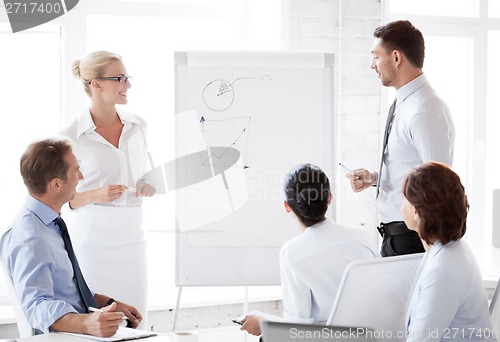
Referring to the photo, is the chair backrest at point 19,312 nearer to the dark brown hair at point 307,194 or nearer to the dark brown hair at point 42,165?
the dark brown hair at point 42,165

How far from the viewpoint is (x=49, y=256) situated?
2.15 meters

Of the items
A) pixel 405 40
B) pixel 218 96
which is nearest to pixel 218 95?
pixel 218 96

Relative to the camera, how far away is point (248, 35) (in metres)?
4.37

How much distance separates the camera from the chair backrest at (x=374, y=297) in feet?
5.95

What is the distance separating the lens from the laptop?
1.49 m

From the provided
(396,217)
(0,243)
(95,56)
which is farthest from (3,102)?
(396,217)

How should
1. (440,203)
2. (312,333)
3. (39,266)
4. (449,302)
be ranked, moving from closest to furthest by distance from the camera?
(312,333) < (449,302) < (440,203) < (39,266)

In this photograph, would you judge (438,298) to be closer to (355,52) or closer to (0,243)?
(0,243)

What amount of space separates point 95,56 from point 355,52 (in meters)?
1.72

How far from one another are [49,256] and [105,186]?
0.88m

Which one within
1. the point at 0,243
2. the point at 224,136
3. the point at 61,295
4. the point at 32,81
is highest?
the point at 32,81

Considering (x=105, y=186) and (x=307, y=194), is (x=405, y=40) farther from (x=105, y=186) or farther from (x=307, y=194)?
(x=105, y=186)

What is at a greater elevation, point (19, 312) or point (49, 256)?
point (49, 256)

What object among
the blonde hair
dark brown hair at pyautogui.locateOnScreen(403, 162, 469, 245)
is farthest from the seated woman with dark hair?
the blonde hair
